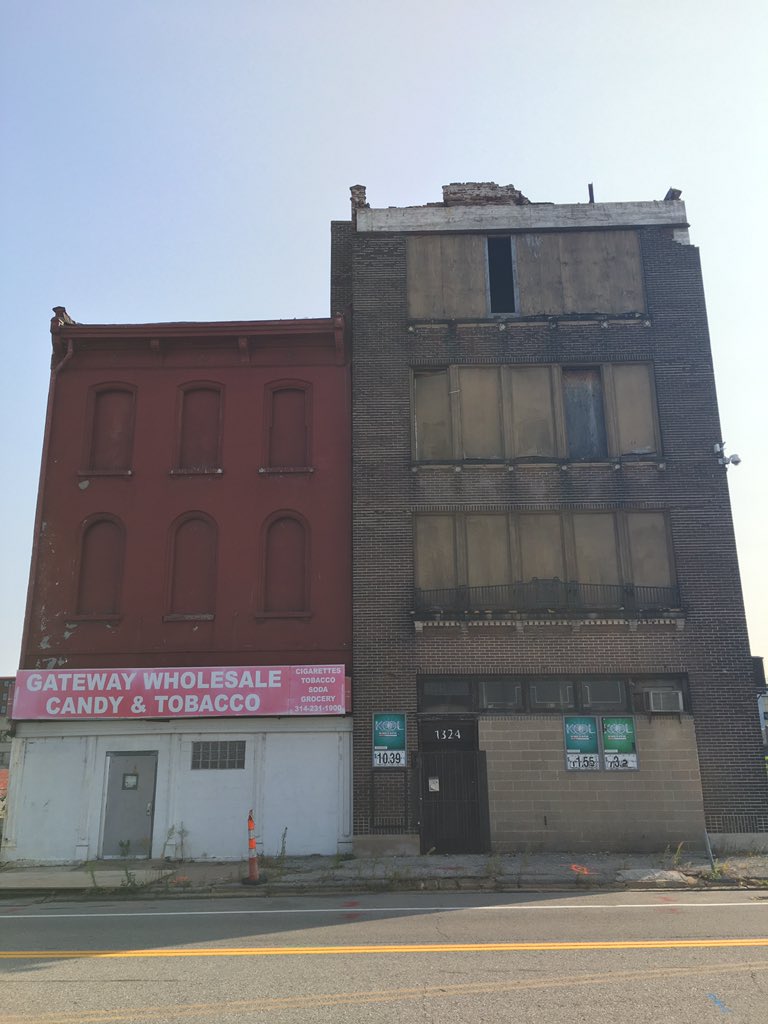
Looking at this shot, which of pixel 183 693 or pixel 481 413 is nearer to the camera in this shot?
pixel 183 693

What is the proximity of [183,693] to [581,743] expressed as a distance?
838 cm

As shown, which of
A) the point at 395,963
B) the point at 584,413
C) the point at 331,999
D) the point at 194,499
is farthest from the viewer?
the point at 584,413

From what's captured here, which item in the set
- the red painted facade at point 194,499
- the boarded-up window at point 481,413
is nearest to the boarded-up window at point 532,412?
the boarded-up window at point 481,413

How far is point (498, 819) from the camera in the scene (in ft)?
51.3

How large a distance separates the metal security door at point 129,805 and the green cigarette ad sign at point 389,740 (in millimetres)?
4726

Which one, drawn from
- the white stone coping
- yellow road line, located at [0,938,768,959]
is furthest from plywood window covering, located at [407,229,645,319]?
yellow road line, located at [0,938,768,959]

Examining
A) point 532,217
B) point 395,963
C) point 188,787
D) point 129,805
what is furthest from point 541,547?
point 395,963

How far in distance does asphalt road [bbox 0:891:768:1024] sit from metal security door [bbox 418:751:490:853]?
14.0 ft

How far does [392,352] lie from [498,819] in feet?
35.0

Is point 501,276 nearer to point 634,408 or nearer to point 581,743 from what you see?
point 634,408

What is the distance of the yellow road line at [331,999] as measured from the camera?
6.19 metres

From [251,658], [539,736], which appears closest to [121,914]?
[251,658]

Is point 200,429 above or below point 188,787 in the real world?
above

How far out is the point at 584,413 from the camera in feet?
60.1
